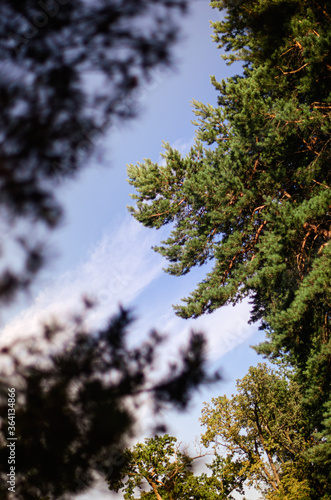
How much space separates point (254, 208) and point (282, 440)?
881 inches

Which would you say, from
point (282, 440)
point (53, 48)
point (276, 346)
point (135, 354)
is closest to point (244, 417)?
point (282, 440)

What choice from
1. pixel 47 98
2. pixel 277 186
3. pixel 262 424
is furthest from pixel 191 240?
pixel 262 424

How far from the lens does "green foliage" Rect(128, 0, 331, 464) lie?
9.45m

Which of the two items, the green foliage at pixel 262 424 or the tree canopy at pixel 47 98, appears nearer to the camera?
the tree canopy at pixel 47 98

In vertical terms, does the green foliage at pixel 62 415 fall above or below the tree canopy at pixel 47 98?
below

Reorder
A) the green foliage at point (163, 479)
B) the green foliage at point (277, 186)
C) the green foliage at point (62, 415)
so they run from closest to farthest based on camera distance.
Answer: the green foliage at point (62, 415)
the green foliage at point (277, 186)
the green foliage at point (163, 479)

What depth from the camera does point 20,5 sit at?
266 centimetres

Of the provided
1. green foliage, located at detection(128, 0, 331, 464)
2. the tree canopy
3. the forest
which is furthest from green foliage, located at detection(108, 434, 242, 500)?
the tree canopy

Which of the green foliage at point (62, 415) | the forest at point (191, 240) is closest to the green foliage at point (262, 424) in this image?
the forest at point (191, 240)

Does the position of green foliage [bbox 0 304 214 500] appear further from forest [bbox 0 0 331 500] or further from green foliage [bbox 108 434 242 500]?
green foliage [bbox 108 434 242 500]

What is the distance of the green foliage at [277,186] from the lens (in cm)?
945

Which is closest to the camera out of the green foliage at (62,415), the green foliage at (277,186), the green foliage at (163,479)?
the green foliage at (62,415)

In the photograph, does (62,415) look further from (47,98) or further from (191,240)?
(191,240)

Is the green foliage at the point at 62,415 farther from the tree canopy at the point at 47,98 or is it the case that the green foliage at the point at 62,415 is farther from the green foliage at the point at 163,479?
the green foliage at the point at 163,479
